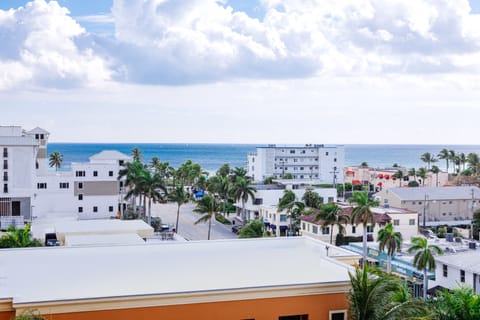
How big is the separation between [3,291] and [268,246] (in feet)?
32.1

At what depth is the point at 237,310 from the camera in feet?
54.3

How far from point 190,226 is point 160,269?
56756mm

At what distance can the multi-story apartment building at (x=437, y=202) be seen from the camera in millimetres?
78500

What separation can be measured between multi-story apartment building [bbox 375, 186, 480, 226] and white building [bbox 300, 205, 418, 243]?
9783 millimetres

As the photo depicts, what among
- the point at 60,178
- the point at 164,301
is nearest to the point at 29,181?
the point at 60,178

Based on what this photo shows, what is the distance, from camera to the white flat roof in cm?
1666

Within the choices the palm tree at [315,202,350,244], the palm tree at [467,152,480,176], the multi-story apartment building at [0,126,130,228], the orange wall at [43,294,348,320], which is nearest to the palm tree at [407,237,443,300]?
the palm tree at [315,202,350,244]

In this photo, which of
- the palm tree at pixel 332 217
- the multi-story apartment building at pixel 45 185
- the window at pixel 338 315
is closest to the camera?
the window at pixel 338 315

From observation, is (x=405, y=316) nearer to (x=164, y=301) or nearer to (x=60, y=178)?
(x=164, y=301)

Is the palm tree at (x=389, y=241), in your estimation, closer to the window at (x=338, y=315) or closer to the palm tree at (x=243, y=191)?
the window at (x=338, y=315)

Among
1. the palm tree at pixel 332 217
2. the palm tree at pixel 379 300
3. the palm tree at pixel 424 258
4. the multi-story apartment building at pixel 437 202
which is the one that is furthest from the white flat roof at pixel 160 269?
the multi-story apartment building at pixel 437 202

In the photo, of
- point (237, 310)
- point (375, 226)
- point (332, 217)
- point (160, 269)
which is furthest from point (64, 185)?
point (237, 310)

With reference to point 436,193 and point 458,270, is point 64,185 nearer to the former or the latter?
point 436,193

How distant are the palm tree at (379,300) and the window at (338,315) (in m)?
1.11
